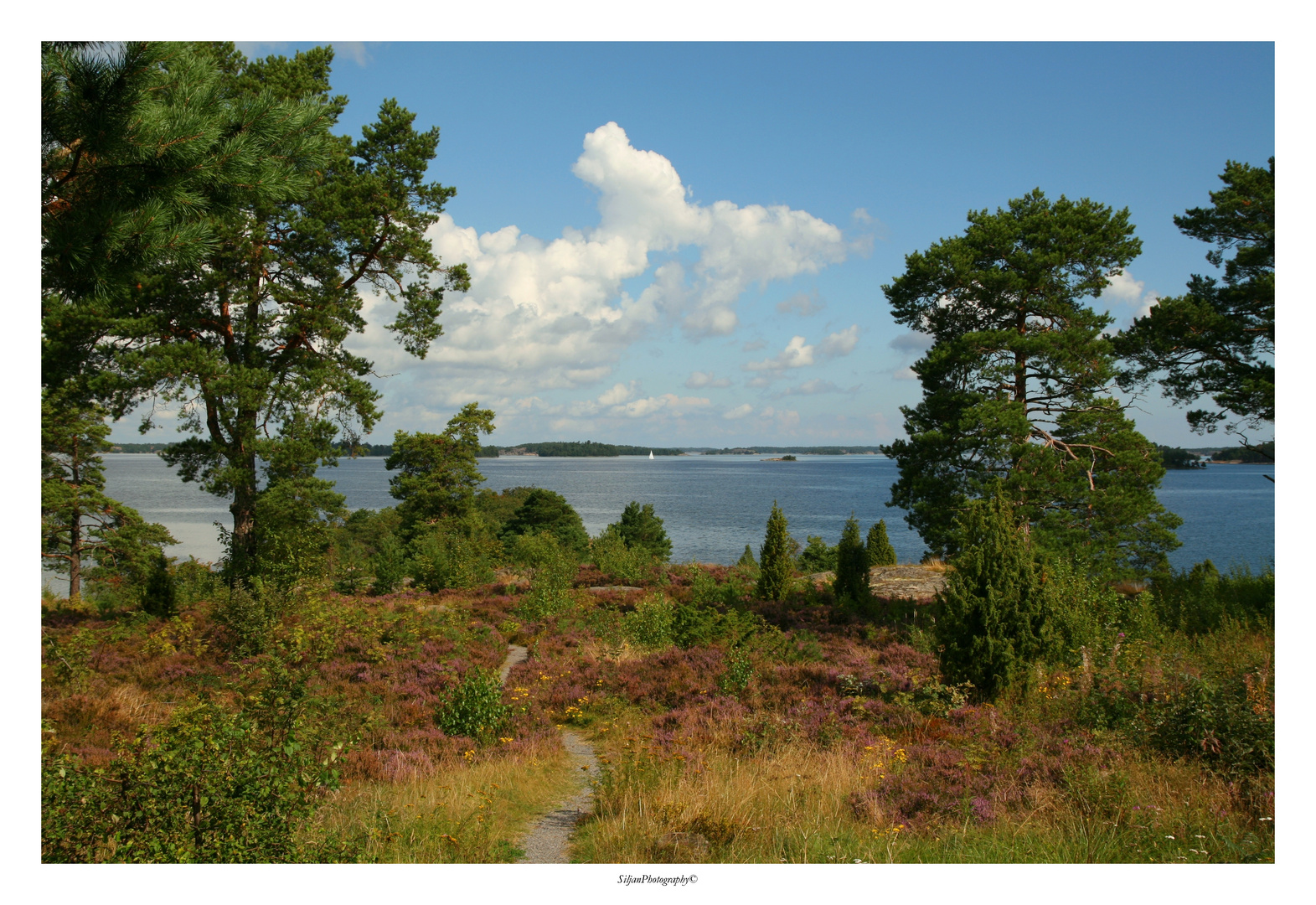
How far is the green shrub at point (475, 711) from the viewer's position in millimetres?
7598

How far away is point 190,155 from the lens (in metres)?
4.29

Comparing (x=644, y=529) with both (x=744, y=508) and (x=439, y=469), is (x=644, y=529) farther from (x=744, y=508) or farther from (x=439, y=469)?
(x=744, y=508)

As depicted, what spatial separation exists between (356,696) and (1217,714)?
358 inches

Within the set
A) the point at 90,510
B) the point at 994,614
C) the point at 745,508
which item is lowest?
A: the point at 745,508

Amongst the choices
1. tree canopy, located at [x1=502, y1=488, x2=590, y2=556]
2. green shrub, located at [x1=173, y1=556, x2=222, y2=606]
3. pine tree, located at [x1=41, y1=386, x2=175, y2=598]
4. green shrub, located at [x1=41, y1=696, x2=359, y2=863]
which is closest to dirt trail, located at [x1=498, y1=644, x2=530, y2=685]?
green shrub, located at [x1=173, y1=556, x2=222, y2=606]

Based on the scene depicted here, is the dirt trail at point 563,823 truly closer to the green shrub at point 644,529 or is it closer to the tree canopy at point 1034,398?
the tree canopy at point 1034,398

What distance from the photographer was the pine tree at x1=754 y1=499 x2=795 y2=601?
Result: 14.8 metres

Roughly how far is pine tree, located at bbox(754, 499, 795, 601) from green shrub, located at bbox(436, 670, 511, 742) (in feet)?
26.2

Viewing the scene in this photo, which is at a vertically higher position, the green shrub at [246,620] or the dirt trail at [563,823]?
the green shrub at [246,620]

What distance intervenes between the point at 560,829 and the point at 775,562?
10273 mm

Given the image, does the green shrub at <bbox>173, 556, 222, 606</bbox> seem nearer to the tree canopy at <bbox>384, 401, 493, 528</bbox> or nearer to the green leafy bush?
the green leafy bush

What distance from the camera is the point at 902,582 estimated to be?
17.4 metres

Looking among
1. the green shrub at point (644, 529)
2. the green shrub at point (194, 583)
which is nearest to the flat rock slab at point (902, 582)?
the green shrub at point (194, 583)

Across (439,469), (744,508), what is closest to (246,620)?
(439,469)
